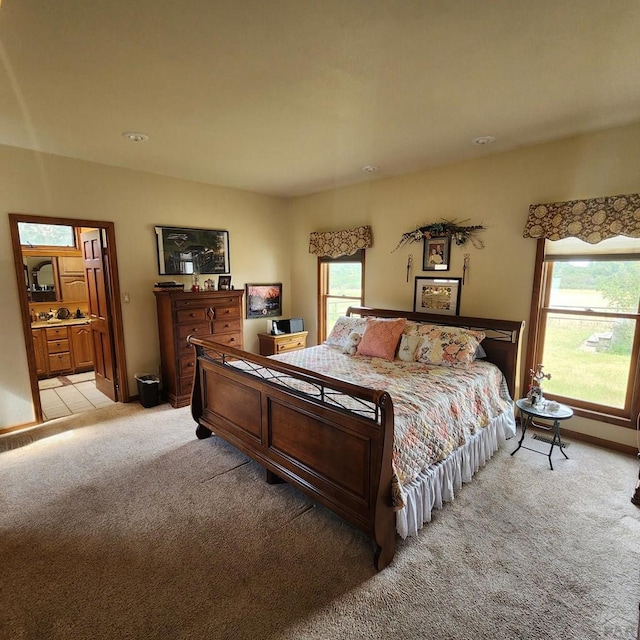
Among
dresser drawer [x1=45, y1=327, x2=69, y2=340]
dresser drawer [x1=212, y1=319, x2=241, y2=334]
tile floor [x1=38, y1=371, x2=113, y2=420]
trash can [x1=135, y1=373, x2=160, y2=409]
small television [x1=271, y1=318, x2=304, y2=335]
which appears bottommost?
tile floor [x1=38, y1=371, x2=113, y2=420]

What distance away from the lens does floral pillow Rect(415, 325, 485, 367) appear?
10.5 feet

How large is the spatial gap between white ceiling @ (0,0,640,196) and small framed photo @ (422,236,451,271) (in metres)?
0.99

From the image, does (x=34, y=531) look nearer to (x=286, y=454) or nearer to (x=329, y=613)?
(x=286, y=454)

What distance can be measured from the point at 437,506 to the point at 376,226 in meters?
3.31

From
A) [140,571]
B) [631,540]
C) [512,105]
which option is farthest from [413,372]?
[140,571]

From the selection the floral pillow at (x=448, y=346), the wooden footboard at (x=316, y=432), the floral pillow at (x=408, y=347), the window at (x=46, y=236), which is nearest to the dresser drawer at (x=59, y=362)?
the window at (x=46, y=236)

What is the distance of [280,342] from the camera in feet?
16.9

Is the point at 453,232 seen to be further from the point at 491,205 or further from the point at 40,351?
the point at 40,351

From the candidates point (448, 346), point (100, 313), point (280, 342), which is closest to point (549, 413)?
point (448, 346)

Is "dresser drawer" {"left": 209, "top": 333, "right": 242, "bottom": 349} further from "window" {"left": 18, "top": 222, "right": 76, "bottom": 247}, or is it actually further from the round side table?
the round side table

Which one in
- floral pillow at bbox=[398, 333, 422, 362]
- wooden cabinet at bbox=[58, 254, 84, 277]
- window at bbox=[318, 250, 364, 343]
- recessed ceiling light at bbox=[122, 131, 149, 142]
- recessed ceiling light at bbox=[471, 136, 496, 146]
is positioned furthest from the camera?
wooden cabinet at bbox=[58, 254, 84, 277]

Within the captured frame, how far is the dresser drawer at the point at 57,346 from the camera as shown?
520cm

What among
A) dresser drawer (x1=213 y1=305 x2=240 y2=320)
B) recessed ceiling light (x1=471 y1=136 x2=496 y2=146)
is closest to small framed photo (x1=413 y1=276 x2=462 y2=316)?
recessed ceiling light (x1=471 y1=136 x2=496 y2=146)

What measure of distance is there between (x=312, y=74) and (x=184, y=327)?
301 centimetres
